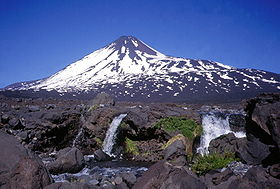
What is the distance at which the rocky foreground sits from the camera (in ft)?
21.0

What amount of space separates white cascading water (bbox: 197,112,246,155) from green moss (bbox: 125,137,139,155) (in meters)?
3.21

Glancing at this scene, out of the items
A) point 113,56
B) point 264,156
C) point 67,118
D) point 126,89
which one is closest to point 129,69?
point 113,56

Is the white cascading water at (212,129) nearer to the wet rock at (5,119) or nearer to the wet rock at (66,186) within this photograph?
the wet rock at (66,186)

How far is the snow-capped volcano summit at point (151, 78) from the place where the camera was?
254 feet

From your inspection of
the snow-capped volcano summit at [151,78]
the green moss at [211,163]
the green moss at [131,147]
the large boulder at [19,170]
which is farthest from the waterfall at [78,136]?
the snow-capped volcano summit at [151,78]

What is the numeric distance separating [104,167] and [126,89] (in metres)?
71.9

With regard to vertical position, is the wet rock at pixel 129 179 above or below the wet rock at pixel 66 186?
below

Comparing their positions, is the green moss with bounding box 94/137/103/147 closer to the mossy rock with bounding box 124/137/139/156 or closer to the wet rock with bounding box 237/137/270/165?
the mossy rock with bounding box 124/137/139/156

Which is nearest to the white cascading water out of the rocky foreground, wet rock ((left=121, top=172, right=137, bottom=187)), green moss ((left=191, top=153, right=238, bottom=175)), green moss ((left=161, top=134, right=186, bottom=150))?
the rocky foreground

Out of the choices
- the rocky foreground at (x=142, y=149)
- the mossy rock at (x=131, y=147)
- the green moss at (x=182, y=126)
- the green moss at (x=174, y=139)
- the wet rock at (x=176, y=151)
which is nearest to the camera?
the rocky foreground at (x=142, y=149)

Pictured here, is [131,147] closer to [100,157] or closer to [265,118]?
[100,157]

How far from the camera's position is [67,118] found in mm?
16859

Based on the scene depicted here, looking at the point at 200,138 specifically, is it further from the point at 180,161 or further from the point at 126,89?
the point at 126,89

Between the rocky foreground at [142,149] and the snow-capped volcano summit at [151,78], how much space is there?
177ft
